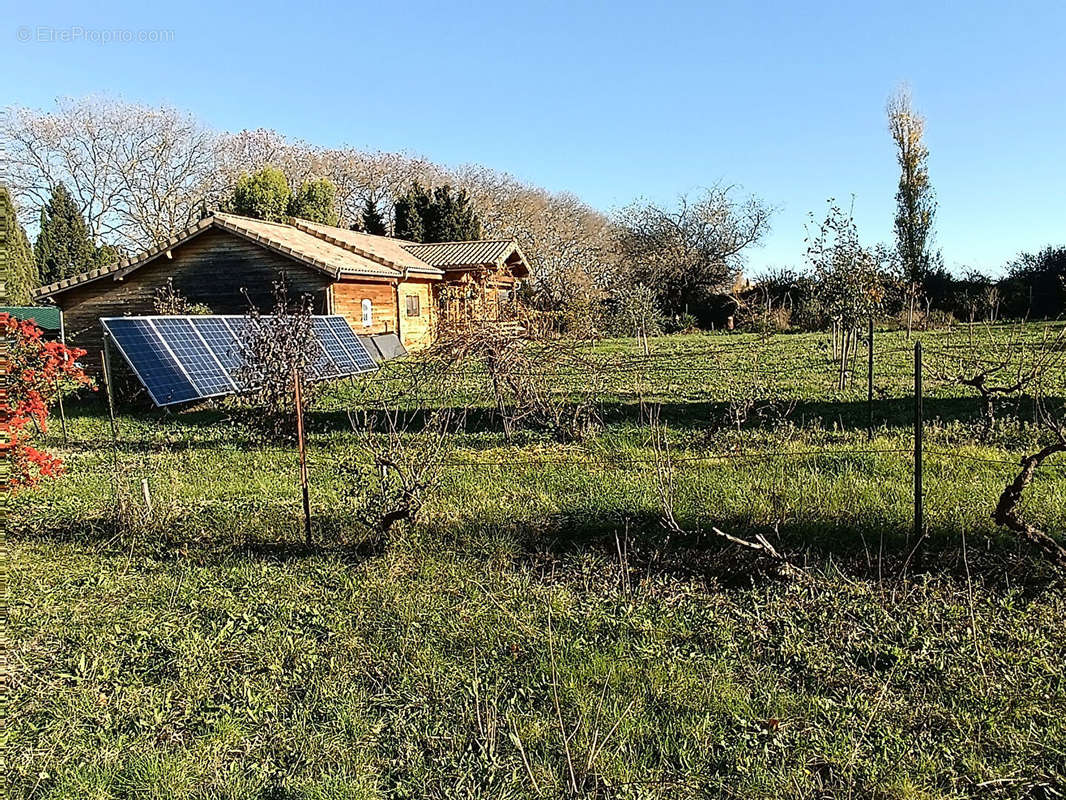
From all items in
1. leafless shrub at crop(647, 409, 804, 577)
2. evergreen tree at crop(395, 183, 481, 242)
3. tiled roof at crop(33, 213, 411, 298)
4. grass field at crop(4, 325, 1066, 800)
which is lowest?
grass field at crop(4, 325, 1066, 800)

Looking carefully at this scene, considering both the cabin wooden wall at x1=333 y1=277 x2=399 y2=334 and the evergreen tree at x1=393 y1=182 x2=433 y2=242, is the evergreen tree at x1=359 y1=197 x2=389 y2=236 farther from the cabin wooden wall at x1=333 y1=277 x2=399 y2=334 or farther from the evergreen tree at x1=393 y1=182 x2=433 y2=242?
the cabin wooden wall at x1=333 y1=277 x2=399 y2=334

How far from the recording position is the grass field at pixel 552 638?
118 inches

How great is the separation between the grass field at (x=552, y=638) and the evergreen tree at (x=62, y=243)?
24.5 metres

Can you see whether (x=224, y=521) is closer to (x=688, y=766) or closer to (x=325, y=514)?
(x=325, y=514)

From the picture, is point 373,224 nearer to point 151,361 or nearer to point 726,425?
point 151,361

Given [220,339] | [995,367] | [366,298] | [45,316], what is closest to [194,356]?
[220,339]

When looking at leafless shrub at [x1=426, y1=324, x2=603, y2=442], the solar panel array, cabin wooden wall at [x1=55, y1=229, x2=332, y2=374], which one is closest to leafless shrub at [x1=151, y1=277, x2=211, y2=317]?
cabin wooden wall at [x1=55, y1=229, x2=332, y2=374]

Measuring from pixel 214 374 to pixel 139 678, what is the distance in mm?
9322

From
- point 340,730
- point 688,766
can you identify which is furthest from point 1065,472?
point 340,730

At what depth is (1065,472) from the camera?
244 inches

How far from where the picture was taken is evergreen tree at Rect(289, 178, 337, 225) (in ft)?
101

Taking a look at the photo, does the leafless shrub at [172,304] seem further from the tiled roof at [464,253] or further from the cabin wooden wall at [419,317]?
the tiled roof at [464,253]

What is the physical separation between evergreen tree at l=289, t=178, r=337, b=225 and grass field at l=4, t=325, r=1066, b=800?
84.3 ft

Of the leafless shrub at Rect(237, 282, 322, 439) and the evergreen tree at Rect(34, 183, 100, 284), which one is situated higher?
the evergreen tree at Rect(34, 183, 100, 284)
